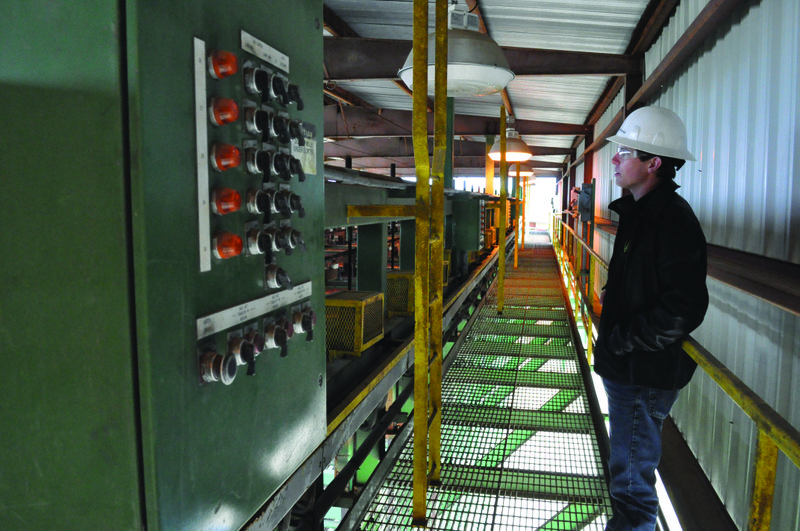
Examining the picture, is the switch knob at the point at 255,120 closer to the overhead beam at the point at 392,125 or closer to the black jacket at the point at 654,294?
the black jacket at the point at 654,294

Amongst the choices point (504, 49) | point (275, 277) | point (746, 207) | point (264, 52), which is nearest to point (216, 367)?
point (275, 277)

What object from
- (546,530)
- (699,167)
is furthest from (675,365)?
(699,167)

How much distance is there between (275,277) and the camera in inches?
63.5

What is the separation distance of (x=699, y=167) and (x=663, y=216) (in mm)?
2446

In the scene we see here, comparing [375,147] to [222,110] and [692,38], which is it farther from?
[222,110]

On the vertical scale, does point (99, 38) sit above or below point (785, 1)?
below

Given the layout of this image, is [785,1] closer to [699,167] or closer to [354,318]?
[699,167]

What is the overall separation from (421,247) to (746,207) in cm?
208

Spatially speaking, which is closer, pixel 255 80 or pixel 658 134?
pixel 255 80

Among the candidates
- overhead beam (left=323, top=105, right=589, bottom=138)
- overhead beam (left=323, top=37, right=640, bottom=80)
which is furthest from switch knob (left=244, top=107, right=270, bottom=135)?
overhead beam (left=323, top=105, right=589, bottom=138)

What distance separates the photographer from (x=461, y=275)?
762cm

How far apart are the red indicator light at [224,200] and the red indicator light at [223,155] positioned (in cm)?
6

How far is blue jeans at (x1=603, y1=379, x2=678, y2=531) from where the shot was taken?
7.48ft

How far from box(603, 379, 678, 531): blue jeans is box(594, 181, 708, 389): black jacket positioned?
77 millimetres
